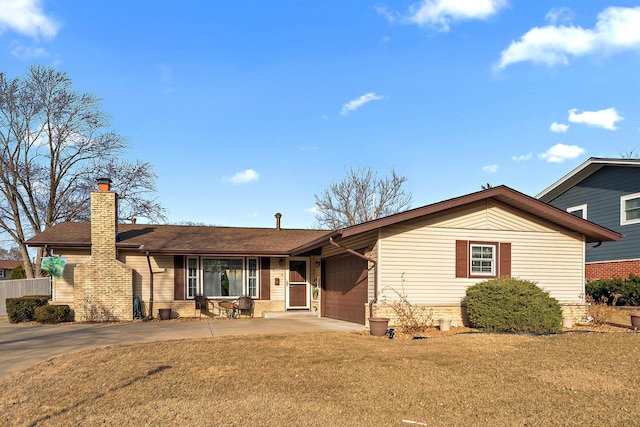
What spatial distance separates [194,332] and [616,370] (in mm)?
9456

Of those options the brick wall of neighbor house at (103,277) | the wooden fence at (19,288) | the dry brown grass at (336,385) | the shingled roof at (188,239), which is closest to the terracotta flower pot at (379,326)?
the dry brown grass at (336,385)

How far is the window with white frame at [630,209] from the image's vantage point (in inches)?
746

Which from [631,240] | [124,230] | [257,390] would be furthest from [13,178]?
[631,240]

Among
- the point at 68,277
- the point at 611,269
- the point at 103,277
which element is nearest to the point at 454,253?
the point at 611,269

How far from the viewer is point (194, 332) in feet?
43.8

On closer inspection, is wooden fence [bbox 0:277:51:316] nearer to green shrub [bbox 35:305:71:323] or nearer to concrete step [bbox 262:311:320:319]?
green shrub [bbox 35:305:71:323]

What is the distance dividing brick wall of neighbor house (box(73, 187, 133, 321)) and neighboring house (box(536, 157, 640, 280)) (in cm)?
1578

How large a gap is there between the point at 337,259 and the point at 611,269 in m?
11.2

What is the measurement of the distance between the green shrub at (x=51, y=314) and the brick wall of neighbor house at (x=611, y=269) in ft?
63.3

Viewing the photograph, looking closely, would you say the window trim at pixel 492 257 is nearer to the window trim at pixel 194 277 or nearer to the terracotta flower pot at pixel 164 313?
the window trim at pixel 194 277

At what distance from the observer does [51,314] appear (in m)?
16.2

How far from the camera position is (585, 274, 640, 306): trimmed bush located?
17375 millimetres

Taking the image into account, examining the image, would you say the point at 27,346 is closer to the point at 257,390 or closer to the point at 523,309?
the point at 257,390

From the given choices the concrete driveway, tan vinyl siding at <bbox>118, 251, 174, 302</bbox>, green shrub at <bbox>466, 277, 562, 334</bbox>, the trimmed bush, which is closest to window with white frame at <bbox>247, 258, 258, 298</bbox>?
the concrete driveway
